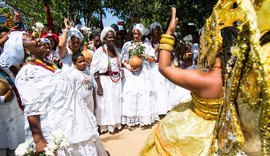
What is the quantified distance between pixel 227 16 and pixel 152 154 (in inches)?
49.7

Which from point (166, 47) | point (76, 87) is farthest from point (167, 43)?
point (76, 87)

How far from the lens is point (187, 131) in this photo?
2008 millimetres

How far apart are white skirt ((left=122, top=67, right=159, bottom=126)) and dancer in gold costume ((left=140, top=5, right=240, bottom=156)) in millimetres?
3558

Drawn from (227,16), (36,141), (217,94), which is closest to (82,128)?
(36,141)

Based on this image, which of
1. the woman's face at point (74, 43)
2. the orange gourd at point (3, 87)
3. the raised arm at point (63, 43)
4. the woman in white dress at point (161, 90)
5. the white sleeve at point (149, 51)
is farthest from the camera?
the woman in white dress at point (161, 90)

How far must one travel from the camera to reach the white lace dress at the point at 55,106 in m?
2.46

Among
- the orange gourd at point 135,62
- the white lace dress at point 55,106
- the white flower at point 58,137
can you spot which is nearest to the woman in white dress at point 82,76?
the white lace dress at point 55,106

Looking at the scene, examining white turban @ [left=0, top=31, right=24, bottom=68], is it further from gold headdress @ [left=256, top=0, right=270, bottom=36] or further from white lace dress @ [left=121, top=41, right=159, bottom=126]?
white lace dress @ [left=121, top=41, right=159, bottom=126]

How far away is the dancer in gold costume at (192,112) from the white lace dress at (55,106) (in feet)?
3.24

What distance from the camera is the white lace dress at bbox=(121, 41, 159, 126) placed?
584 cm

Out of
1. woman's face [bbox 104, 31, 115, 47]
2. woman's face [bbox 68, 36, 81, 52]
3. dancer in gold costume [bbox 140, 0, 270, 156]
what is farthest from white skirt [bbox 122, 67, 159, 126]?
dancer in gold costume [bbox 140, 0, 270, 156]

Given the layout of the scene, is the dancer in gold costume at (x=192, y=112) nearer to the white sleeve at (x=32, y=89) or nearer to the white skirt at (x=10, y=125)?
the white sleeve at (x=32, y=89)

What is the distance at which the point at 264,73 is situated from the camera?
0.79 m

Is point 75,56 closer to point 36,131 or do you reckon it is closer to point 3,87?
point 3,87
